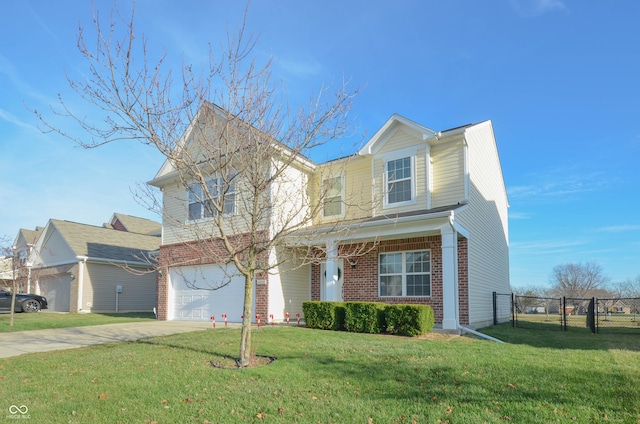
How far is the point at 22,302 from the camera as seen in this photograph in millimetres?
21281

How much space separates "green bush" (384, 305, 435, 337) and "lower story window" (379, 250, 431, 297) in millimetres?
2319

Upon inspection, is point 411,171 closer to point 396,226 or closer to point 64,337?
point 396,226

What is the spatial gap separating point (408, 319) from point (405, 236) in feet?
11.0

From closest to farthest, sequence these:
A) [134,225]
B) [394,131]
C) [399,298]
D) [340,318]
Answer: [340,318]
[399,298]
[394,131]
[134,225]

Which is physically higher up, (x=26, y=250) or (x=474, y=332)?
(x=26, y=250)

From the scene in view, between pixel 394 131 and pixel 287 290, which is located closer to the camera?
pixel 394 131

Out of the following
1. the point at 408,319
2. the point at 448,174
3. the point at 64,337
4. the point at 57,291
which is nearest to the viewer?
the point at 408,319

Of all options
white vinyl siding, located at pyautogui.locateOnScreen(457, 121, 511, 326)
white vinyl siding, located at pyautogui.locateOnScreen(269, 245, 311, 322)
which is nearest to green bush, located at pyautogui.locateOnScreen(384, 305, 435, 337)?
white vinyl siding, located at pyautogui.locateOnScreen(457, 121, 511, 326)

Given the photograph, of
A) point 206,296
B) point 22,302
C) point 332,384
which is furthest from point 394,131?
point 22,302

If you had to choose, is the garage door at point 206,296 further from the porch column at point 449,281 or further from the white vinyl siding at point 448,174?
the white vinyl siding at point 448,174

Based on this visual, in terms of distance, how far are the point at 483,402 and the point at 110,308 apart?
22291 millimetres

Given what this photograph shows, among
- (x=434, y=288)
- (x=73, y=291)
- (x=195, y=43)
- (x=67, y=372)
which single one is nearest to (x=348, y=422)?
(x=67, y=372)

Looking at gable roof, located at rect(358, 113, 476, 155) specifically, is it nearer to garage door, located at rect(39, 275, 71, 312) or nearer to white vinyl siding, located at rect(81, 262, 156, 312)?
white vinyl siding, located at rect(81, 262, 156, 312)

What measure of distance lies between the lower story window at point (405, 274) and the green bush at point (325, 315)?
2.62m
